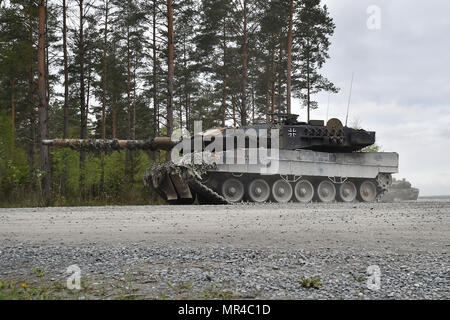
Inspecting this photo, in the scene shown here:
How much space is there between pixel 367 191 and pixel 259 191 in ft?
20.9

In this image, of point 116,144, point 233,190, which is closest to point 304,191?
point 233,190

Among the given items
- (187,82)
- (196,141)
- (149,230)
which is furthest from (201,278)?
(187,82)

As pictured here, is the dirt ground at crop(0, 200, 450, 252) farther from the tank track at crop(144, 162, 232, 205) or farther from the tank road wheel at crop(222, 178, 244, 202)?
the tank road wheel at crop(222, 178, 244, 202)

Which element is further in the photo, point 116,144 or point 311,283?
point 116,144

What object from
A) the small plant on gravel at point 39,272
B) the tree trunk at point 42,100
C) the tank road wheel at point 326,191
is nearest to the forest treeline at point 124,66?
the tree trunk at point 42,100

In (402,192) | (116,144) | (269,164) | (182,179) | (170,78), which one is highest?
(170,78)

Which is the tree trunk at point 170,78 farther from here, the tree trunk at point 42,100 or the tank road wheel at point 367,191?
the tank road wheel at point 367,191

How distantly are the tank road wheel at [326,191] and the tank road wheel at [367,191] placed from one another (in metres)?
1.74

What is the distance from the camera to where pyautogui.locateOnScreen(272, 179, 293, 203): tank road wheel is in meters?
17.1

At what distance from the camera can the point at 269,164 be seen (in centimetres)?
1650

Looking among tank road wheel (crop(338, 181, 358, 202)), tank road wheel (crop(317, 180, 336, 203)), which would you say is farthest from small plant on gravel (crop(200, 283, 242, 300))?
tank road wheel (crop(338, 181, 358, 202))

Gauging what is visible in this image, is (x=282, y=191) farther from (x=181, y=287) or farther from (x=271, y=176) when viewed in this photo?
(x=181, y=287)

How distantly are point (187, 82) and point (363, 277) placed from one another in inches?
1244

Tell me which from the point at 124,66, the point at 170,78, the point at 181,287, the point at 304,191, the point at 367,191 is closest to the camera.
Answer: the point at 181,287
